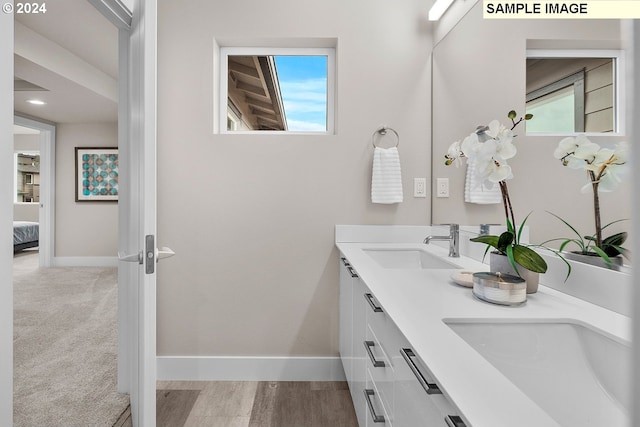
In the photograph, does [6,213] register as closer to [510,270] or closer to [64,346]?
[64,346]

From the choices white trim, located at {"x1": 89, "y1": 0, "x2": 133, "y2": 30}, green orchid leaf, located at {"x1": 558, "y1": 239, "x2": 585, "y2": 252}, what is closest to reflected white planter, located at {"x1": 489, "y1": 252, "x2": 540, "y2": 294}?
green orchid leaf, located at {"x1": 558, "y1": 239, "x2": 585, "y2": 252}

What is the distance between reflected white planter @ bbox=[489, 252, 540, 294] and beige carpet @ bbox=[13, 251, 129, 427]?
4.53ft

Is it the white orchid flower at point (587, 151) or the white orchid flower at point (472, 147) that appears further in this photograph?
the white orchid flower at point (472, 147)

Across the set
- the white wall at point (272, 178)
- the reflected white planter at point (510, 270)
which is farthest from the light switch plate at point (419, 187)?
the reflected white planter at point (510, 270)

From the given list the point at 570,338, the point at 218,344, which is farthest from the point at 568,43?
the point at 218,344

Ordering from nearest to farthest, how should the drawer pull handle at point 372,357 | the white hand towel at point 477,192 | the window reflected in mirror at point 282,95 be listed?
1. the drawer pull handle at point 372,357
2. the white hand towel at point 477,192
3. the window reflected in mirror at point 282,95

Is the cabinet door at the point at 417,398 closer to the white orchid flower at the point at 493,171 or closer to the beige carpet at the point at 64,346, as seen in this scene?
the white orchid flower at the point at 493,171

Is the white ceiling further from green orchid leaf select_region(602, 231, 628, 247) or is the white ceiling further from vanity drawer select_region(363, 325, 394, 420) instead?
green orchid leaf select_region(602, 231, 628, 247)

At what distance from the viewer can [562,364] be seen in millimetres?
833

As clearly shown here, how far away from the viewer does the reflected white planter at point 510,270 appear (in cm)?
109

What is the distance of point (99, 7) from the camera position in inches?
49.4

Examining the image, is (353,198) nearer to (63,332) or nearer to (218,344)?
(218,344)

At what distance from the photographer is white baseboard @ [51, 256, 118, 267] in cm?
107

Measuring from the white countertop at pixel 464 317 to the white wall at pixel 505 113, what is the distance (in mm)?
239
